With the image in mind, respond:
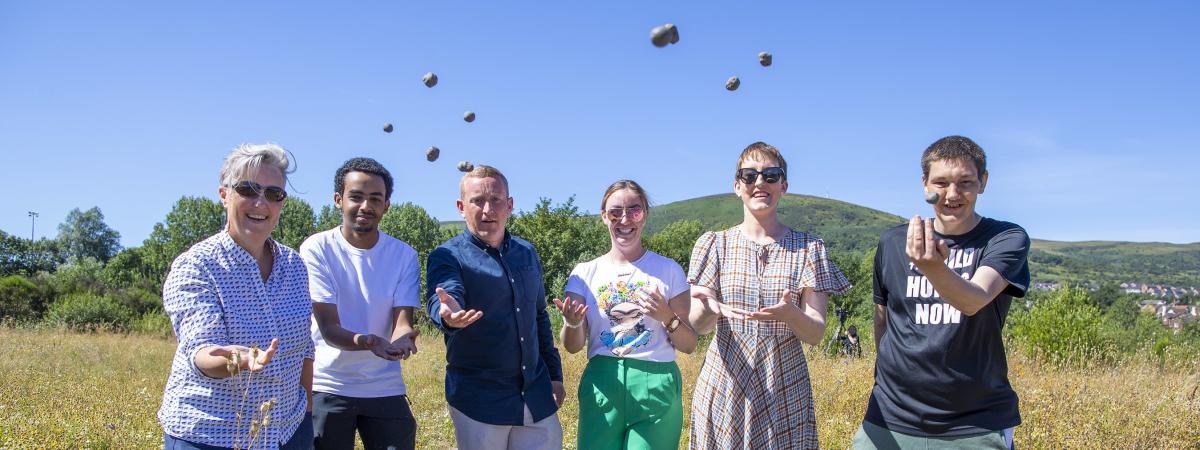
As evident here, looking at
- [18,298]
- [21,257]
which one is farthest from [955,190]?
[21,257]

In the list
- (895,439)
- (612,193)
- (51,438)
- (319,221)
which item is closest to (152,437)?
(51,438)

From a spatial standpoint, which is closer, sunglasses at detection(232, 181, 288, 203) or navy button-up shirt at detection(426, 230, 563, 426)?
sunglasses at detection(232, 181, 288, 203)

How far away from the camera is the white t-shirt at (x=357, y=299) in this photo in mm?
3531

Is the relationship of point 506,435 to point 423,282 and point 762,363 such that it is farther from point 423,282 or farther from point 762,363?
point 423,282

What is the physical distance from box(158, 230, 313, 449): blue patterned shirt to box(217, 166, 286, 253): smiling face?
5 centimetres

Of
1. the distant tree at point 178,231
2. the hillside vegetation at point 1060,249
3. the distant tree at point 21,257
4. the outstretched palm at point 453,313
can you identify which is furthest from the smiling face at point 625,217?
the hillside vegetation at point 1060,249

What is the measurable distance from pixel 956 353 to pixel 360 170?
9.86ft

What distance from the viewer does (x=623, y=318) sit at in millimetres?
3701

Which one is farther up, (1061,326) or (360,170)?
(360,170)

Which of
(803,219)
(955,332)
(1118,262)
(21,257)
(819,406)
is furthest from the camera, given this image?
(803,219)

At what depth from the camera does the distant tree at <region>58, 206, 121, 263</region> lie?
10600cm

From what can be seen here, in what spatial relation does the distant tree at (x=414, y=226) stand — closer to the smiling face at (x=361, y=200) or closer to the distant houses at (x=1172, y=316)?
the distant houses at (x=1172, y=316)

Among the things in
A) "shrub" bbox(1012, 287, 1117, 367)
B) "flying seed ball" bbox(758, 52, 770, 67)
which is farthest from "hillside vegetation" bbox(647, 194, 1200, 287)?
"flying seed ball" bbox(758, 52, 770, 67)

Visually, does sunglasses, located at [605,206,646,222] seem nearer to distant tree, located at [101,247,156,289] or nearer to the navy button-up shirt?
the navy button-up shirt
